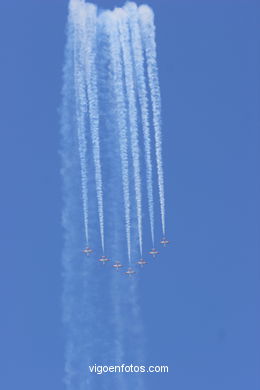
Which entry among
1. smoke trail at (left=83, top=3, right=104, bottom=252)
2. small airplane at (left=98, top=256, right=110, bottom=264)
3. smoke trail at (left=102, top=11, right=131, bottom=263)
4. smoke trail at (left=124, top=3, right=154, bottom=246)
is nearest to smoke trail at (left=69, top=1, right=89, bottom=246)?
smoke trail at (left=83, top=3, right=104, bottom=252)

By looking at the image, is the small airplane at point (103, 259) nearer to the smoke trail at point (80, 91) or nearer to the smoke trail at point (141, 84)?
the smoke trail at point (80, 91)

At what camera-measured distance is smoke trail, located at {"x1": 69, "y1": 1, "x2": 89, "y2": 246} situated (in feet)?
98.4

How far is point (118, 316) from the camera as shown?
30609 mm

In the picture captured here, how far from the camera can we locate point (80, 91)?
30.0m

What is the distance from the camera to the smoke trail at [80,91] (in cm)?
3000

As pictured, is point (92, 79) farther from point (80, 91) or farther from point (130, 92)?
point (130, 92)

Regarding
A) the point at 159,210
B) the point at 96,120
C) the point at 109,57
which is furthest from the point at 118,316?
the point at 109,57

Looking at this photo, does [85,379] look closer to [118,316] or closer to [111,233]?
[118,316]

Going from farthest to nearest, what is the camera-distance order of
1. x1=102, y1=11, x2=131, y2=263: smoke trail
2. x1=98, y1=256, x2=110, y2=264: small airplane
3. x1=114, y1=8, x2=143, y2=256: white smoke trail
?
x1=98, y1=256, x2=110, y2=264: small airplane
x1=102, y1=11, x2=131, y2=263: smoke trail
x1=114, y1=8, x2=143, y2=256: white smoke trail

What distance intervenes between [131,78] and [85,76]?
1469 mm

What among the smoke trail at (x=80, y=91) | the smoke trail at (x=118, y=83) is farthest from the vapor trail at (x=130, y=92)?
the smoke trail at (x=80, y=91)

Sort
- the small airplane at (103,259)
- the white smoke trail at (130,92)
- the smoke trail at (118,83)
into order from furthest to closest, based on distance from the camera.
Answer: the small airplane at (103,259)
the smoke trail at (118,83)
the white smoke trail at (130,92)

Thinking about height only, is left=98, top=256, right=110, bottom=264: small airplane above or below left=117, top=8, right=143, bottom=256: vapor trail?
below

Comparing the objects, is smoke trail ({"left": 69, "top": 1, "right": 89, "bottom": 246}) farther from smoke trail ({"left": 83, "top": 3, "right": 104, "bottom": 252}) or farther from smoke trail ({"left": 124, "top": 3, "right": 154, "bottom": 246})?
smoke trail ({"left": 124, "top": 3, "right": 154, "bottom": 246})
